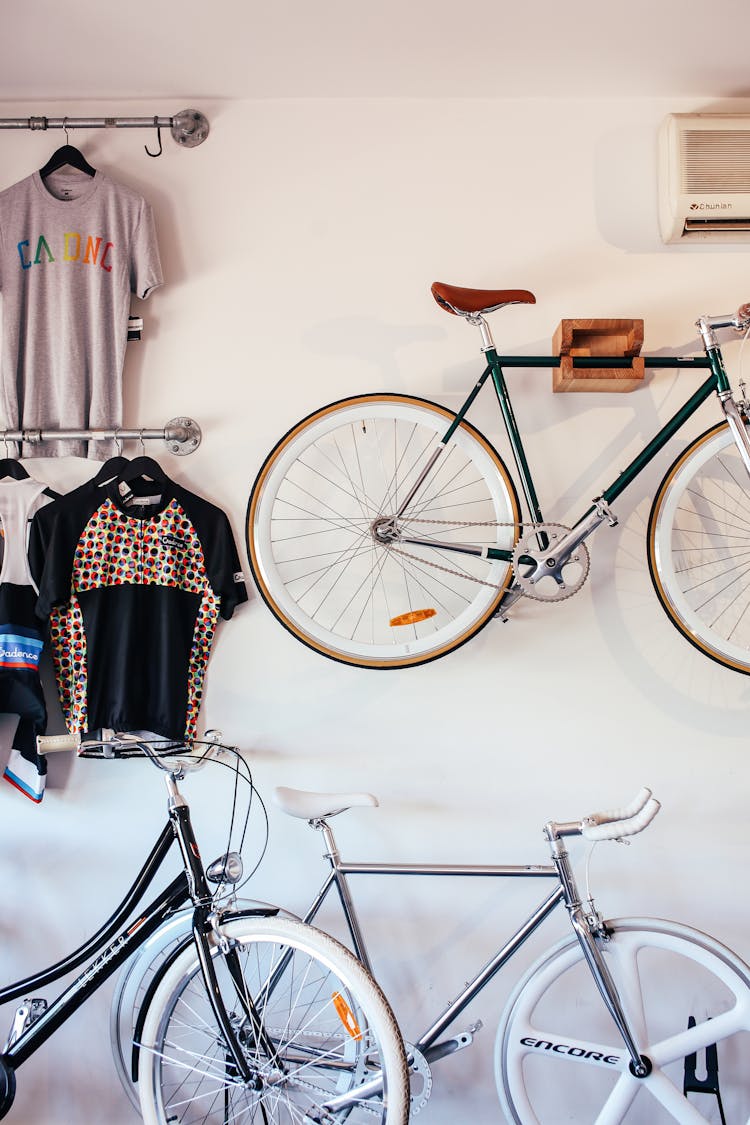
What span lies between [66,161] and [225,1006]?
1962 mm

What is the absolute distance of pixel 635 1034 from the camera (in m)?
1.59

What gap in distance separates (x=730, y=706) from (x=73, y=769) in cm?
157

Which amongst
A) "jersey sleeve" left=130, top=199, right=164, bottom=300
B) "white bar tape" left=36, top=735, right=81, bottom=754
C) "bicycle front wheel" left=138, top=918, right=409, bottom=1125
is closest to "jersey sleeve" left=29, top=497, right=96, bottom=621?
"white bar tape" left=36, top=735, right=81, bottom=754

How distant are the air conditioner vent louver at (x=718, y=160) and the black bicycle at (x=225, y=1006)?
1689 millimetres

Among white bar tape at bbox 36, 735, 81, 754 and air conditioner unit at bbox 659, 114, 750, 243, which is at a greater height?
air conditioner unit at bbox 659, 114, 750, 243

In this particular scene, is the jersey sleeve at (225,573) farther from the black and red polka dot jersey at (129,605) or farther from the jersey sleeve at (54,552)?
the jersey sleeve at (54,552)

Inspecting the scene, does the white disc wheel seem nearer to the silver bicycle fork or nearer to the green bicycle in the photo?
the silver bicycle fork

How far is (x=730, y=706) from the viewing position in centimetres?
192

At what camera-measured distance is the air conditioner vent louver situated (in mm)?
1920

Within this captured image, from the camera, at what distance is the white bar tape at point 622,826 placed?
5.07 feet

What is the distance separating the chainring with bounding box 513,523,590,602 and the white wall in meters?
0.17

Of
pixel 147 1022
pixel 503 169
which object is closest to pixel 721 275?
pixel 503 169

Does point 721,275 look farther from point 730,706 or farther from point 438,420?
point 730,706

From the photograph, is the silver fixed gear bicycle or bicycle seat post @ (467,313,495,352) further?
bicycle seat post @ (467,313,495,352)
